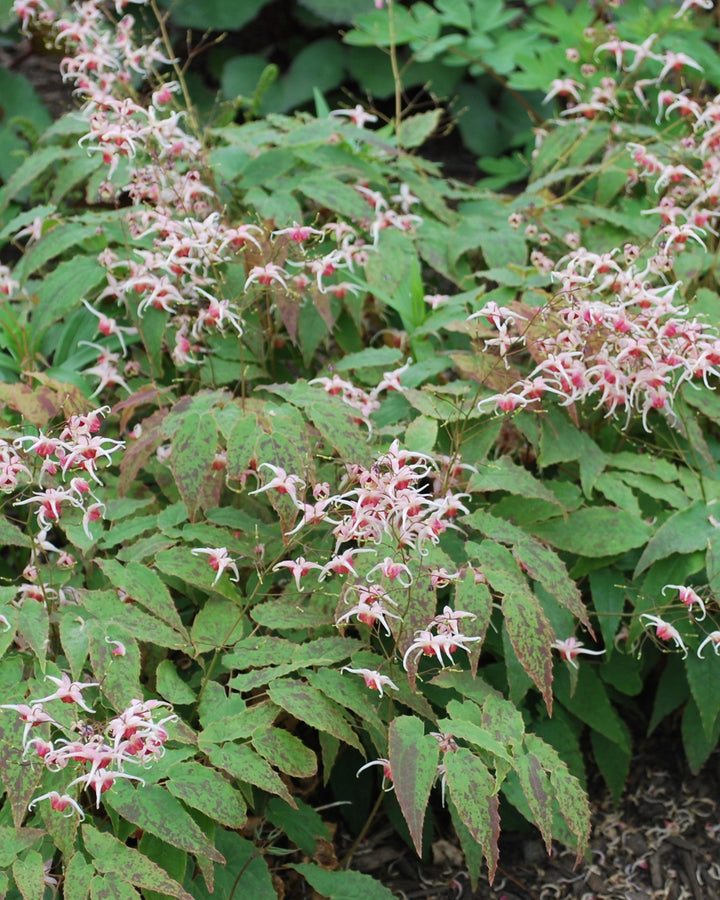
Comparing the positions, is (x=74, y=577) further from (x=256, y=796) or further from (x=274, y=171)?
(x=274, y=171)

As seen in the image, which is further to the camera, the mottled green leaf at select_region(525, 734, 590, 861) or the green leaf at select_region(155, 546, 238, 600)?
the green leaf at select_region(155, 546, 238, 600)

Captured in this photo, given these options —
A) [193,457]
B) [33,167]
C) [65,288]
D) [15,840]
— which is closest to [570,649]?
[193,457]

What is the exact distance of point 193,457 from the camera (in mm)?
1711

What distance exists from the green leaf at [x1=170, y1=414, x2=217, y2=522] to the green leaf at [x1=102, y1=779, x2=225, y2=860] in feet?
1.46

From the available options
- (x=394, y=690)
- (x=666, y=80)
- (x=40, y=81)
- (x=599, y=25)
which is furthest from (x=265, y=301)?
(x=40, y=81)

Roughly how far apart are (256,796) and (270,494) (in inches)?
23.1

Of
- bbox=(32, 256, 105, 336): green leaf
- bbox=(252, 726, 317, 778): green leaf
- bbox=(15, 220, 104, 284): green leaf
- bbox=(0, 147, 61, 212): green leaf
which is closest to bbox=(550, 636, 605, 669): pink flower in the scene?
bbox=(252, 726, 317, 778): green leaf

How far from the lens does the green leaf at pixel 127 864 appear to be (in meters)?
1.32

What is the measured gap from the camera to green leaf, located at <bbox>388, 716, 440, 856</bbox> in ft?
4.44

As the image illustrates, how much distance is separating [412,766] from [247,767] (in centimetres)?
23

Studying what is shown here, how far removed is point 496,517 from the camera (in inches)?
72.4

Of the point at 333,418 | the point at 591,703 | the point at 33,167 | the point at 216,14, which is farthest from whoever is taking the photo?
the point at 216,14

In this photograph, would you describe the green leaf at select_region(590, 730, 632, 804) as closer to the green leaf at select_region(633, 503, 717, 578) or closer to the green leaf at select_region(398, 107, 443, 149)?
the green leaf at select_region(633, 503, 717, 578)

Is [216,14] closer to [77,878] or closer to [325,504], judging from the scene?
[325,504]
